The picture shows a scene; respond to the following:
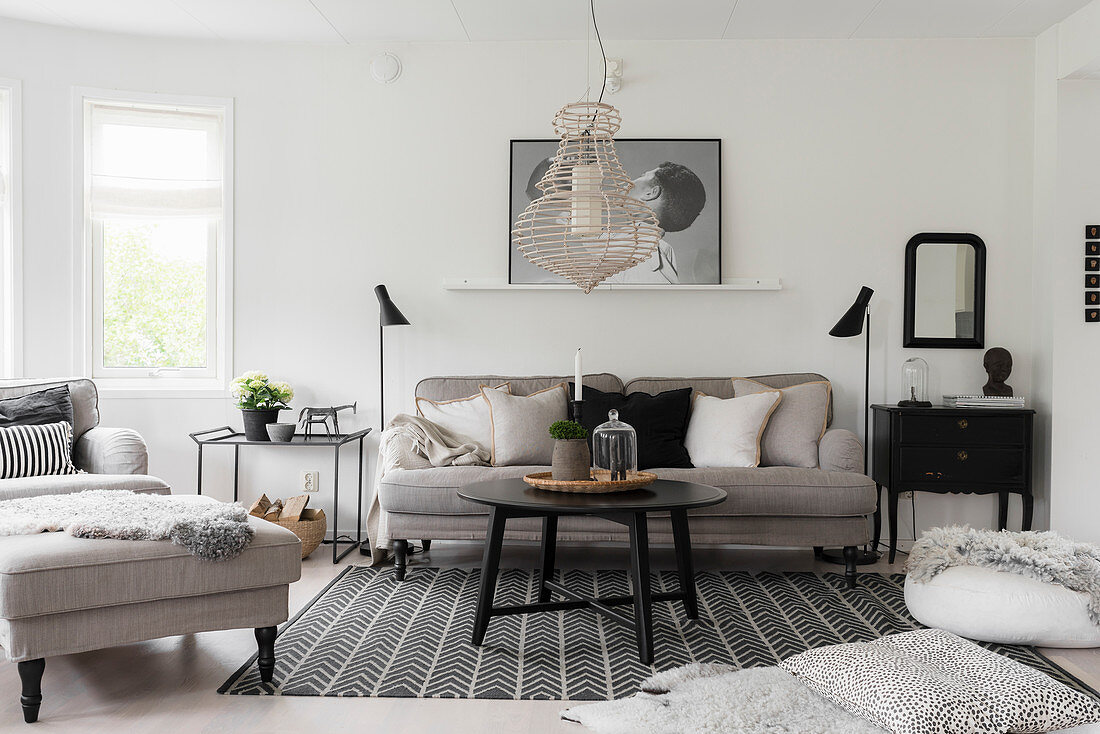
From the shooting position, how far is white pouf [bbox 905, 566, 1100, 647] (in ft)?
8.87

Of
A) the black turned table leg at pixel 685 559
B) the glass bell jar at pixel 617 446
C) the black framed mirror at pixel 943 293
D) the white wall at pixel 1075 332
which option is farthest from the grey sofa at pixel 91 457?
the white wall at pixel 1075 332

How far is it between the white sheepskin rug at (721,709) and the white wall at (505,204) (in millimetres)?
2234

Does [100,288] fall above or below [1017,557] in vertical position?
above

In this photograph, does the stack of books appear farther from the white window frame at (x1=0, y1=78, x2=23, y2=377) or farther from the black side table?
the white window frame at (x1=0, y1=78, x2=23, y2=377)

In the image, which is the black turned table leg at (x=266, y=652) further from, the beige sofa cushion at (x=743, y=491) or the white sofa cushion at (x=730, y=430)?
the white sofa cushion at (x=730, y=430)

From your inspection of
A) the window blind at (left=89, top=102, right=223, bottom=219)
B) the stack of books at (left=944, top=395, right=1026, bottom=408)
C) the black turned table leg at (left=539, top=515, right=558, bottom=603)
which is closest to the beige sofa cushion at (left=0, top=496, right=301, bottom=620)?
the black turned table leg at (left=539, top=515, right=558, bottom=603)

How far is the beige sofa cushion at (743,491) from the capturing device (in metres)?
3.43

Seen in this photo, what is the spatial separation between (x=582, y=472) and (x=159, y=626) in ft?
4.47

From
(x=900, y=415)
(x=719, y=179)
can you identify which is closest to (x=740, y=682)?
(x=900, y=415)

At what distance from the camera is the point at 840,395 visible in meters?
4.35

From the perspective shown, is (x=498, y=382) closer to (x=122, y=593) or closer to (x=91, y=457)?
(x=91, y=457)

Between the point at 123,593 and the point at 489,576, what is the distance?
1067 mm

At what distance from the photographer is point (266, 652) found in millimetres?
2365

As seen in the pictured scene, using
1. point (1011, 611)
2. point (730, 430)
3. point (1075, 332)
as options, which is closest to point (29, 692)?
point (730, 430)
